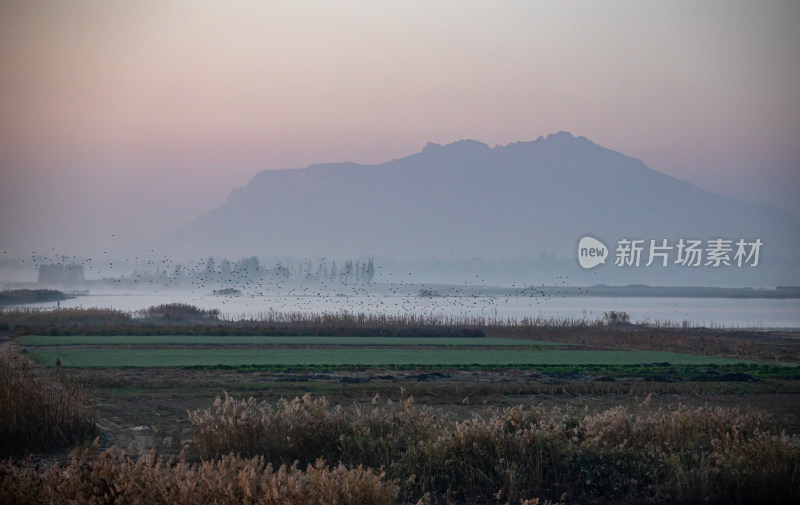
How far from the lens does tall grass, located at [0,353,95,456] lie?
543 inches

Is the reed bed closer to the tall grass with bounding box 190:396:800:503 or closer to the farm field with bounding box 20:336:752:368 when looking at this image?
the tall grass with bounding box 190:396:800:503

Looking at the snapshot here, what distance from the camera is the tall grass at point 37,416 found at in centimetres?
1378

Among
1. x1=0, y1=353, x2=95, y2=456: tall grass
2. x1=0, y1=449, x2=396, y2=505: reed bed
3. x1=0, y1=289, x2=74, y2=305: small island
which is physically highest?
x1=0, y1=449, x2=396, y2=505: reed bed

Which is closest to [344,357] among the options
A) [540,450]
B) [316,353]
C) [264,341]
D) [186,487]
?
[316,353]

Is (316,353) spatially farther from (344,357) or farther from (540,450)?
(540,450)

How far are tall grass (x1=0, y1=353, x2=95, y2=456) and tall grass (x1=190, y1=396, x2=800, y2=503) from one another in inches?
106

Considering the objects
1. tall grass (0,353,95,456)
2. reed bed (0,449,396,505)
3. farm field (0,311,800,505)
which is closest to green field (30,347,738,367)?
farm field (0,311,800,505)

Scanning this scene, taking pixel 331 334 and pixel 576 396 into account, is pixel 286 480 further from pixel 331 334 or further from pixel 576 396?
pixel 331 334

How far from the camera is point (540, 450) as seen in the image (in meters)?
12.0

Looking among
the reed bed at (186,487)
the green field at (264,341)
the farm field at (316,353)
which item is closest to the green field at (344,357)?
the farm field at (316,353)

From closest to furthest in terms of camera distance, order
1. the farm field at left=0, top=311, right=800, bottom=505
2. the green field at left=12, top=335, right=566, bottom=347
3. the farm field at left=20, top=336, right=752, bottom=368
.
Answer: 1. the farm field at left=0, top=311, right=800, bottom=505
2. the farm field at left=20, top=336, right=752, bottom=368
3. the green field at left=12, top=335, right=566, bottom=347

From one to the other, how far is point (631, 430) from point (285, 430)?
17.6ft

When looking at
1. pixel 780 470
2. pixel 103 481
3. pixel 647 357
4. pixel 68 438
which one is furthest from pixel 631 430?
pixel 647 357

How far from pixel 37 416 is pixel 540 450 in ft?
27.8
